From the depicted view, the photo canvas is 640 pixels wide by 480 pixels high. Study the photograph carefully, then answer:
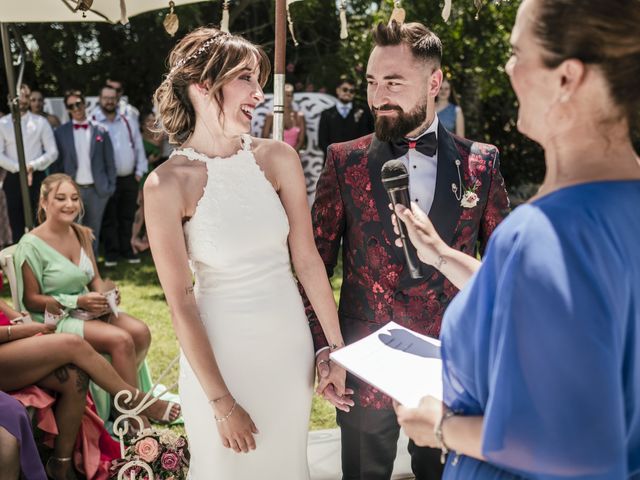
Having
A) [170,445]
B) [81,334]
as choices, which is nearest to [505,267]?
[170,445]

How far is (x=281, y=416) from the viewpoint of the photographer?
234cm

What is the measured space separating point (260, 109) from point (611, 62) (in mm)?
9856

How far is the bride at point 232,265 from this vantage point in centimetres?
217

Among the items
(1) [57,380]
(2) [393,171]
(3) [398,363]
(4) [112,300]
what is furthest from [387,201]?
(4) [112,300]

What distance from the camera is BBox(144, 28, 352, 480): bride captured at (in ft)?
7.13

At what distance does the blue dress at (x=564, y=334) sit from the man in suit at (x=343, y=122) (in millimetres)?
9283

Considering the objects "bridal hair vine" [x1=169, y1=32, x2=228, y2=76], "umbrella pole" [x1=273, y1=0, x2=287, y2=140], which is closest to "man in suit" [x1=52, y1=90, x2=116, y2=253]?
"umbrella pole" [x1=273, y1=0, x2=287, y2=140]

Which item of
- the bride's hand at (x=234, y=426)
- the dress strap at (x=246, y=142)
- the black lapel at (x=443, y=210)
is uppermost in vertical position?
the dress strap at (x=246, y=142)

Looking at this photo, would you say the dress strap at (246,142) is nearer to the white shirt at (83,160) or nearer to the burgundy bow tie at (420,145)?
the burgundy bow tie at (420,145)

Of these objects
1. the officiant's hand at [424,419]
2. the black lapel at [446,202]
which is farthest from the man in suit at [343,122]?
the officiant's hand at [424,419]

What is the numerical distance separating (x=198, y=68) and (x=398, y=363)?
1.16m

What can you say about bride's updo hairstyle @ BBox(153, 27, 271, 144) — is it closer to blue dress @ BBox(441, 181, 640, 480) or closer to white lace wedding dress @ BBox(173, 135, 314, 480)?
white lace wedding dress @ BBox(173, 135, 314, 480)

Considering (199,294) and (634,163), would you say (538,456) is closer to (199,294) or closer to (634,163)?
(634,163)

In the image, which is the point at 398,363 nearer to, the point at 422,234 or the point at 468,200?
the point at 422,234
